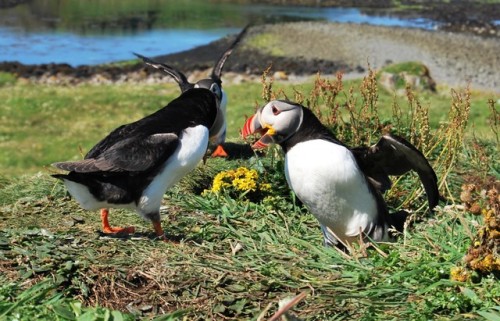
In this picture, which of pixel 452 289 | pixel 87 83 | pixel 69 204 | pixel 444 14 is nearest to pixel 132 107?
pixel 87 83

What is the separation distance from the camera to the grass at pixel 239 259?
17.3 ft

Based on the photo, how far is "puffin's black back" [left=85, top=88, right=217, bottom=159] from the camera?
6668 mm

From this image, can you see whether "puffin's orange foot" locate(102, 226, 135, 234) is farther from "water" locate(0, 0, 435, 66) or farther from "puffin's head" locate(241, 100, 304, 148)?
"water" locate(0, 0, 435, 66)

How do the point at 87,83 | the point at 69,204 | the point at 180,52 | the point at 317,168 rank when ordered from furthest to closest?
1. the point at 180,52
2. the point at 87,83
3. the point at 69,204
4. the point at 317,168

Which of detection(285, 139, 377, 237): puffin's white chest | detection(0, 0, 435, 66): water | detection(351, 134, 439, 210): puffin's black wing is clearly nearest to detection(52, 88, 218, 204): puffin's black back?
detection(285, 139, 377, 237): puffin's white chest

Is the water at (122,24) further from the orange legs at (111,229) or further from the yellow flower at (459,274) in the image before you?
the yellow flower at (459,274)

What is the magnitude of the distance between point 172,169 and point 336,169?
1.38 meters

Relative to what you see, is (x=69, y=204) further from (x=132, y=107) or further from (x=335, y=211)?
(x=132, y=107)

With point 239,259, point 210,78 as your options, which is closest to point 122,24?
point 210,78

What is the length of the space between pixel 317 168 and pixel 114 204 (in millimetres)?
1734

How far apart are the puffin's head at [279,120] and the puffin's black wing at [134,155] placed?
685 mm

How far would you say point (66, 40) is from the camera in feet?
151

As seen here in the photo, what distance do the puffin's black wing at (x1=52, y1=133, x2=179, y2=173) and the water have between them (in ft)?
109

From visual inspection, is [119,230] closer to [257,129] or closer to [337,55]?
[257,129]
